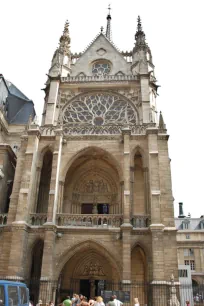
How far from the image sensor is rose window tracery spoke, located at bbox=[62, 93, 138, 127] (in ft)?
68.1

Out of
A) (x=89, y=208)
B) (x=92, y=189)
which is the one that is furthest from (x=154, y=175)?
(x=89, y=208)

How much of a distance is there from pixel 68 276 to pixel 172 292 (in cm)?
612

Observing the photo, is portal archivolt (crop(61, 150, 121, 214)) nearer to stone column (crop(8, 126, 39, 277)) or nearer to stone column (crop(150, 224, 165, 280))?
stone column (crop(8, 126, 39, 277))

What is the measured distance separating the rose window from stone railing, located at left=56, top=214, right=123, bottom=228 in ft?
43.2

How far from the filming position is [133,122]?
20594 mm

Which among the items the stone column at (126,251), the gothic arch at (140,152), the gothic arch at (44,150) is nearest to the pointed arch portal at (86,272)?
the stone column at (126,251)

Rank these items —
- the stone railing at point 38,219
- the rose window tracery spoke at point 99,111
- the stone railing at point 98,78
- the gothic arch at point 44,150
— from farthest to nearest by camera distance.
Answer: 1. the stone railing at point 98,78
2. the rose window tracery spoke at point 99,111
3. the gothic arch at point 44,150
4. the stone railing at point 38,219

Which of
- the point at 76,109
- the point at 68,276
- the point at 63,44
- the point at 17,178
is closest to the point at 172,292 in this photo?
the point at 68,276

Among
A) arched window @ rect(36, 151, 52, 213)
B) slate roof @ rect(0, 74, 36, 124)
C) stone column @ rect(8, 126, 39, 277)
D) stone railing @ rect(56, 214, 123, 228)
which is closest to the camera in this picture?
stone column @ rect(8, 126, 39, 277)

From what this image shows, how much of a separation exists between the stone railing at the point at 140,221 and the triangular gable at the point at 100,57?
13.3 m

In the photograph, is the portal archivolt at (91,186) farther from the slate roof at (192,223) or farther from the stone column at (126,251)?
the slate roof at (192,223)

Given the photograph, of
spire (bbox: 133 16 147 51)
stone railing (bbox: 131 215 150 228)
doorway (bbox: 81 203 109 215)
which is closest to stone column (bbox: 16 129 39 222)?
doorway (bbox: 81 203 109 215)

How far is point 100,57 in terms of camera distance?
24.8m

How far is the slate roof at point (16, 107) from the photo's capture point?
2434 centimetres
